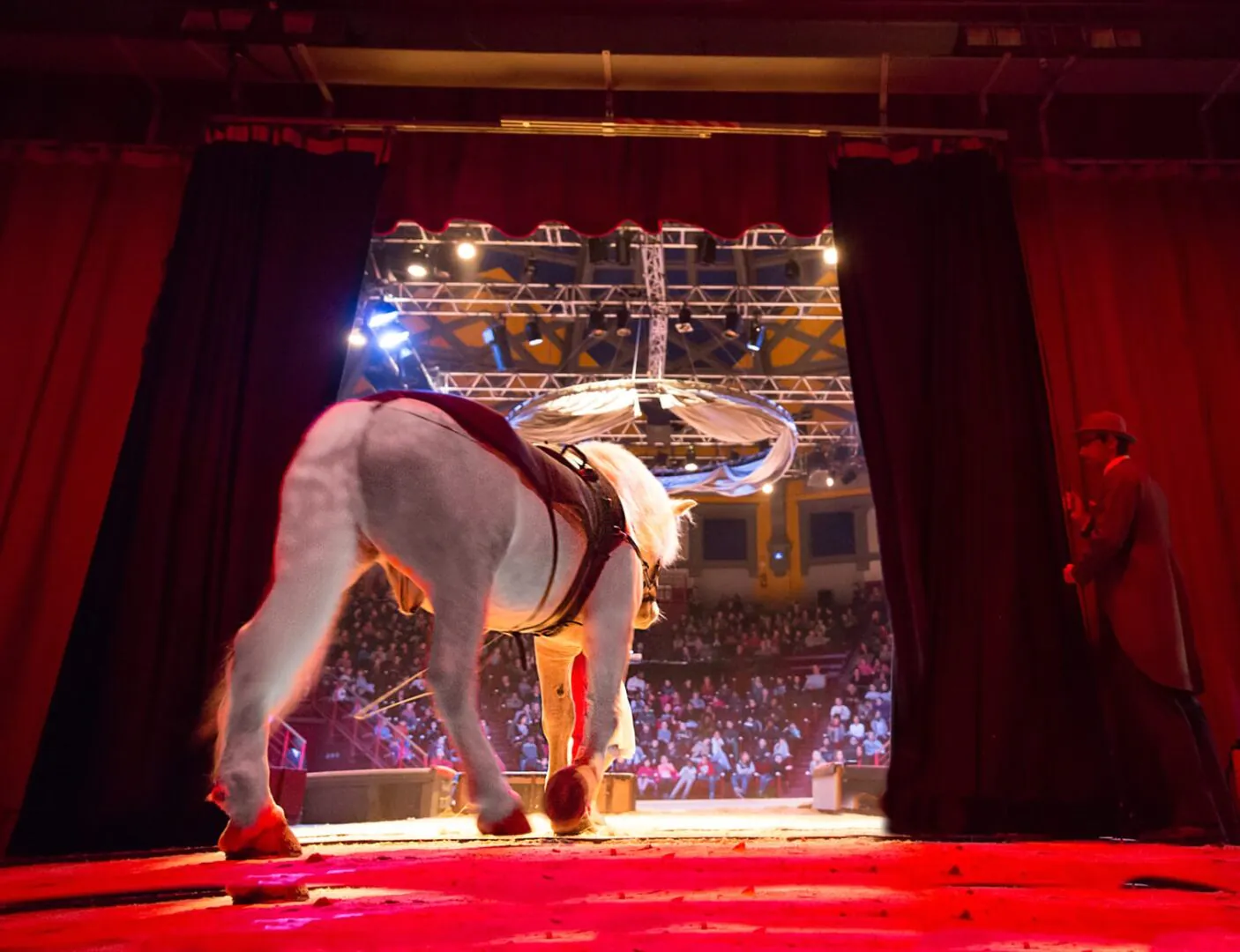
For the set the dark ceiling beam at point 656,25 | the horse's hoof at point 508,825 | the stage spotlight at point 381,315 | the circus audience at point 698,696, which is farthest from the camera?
the circus audience at point 698,696

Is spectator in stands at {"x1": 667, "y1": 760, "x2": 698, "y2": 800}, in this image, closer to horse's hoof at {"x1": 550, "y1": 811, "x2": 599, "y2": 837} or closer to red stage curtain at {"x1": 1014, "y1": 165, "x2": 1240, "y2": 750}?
red stage curtain at {"x1": 1014, "y1": 165, "x2": 1240, "y2": 750}

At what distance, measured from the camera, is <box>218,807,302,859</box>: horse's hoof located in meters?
2.21

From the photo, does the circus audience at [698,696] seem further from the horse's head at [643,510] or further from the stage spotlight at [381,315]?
the horse's head at [643,510]

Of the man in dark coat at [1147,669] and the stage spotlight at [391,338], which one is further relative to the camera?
the stage spotlight at [391,338]

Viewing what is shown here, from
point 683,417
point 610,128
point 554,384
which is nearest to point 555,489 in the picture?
point 610,128

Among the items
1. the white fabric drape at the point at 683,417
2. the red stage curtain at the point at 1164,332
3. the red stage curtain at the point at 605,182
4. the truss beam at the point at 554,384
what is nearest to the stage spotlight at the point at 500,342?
the truss beam at the point at 554,384

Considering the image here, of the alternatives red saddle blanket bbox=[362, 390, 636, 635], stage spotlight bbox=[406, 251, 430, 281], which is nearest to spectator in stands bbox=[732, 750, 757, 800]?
stage spotlight bbox=[406, 251, 430, 281]

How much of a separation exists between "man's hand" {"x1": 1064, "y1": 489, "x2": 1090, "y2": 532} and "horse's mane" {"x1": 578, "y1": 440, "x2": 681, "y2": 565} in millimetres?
1660

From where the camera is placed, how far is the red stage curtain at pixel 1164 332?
4.02 m

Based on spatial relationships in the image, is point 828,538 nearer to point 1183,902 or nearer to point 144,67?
point 144,67

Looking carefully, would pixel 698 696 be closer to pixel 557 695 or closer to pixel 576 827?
pixel 557 695

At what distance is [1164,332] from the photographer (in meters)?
4.34

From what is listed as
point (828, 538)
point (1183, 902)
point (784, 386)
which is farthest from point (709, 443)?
point (1183, 902)

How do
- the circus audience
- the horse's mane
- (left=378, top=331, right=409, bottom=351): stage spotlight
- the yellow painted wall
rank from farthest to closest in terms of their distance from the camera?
the yellow painted wall < the circus audience < (left=378, top=331, right=409, bottom=351): stage spotlight < the horse's mane
